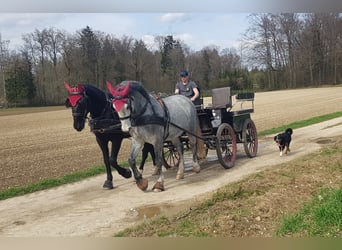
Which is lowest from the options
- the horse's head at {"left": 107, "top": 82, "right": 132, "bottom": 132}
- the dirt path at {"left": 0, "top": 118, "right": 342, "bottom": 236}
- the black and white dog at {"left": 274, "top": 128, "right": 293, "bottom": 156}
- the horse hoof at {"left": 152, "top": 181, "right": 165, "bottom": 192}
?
the dirt path at {"left": 0, "top": 118, "right": 342, "bottom": 236}

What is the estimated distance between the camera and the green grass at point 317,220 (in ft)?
14.0

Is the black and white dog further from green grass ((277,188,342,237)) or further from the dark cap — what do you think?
green grass ((277,188,342,237))

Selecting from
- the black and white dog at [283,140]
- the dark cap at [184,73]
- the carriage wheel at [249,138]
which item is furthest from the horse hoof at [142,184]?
the black and white dog at [283,140]

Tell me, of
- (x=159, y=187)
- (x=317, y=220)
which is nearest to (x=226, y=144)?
(x=159, y=187)

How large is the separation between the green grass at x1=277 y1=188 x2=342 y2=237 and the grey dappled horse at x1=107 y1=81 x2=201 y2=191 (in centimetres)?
282

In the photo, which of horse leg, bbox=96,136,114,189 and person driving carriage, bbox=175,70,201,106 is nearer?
horse leg, bbox=96,136,114,189

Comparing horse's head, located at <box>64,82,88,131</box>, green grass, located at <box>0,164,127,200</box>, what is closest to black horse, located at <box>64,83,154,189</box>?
horse's head, located at <box>64,82,88,131</box>

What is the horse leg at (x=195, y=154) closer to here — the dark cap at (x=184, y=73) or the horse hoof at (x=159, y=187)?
the dark cap at (x=184, y=73)

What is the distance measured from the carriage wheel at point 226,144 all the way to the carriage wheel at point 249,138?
51 cm

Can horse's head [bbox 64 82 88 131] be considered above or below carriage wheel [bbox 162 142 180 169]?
above

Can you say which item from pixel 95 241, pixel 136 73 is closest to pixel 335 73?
pixel 136 73

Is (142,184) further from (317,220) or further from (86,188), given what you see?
(317,220)

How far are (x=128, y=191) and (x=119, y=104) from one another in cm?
174

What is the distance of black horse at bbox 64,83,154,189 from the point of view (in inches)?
256
